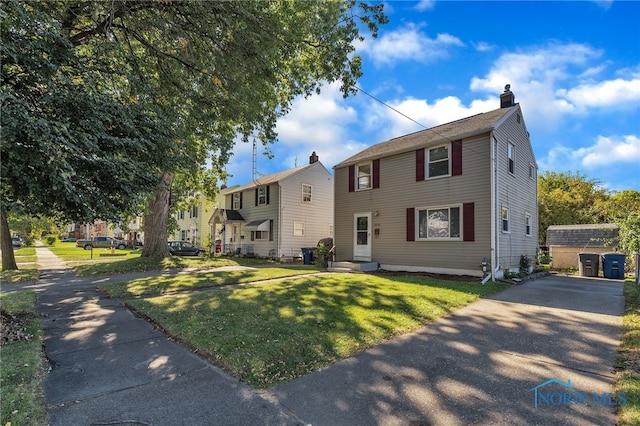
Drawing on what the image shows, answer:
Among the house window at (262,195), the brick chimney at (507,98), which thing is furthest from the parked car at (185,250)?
the brick chimney at (507,98)

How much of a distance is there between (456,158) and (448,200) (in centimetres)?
164

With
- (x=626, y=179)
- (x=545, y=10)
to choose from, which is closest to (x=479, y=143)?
(x=545, y=10)

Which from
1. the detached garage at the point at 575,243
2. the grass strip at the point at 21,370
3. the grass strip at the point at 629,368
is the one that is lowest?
the grass strip at the point at 629,368

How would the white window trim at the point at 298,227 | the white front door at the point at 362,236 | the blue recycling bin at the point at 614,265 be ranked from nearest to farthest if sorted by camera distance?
the blue recycling bin at the point at 614,265 < the white front door at the point at 362,236 < the white window trim at the point at 298,227

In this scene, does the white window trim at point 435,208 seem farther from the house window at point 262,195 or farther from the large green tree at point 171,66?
the house window at point 262,195

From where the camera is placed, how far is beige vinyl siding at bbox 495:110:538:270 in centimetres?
1230

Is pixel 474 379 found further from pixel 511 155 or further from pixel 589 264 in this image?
pixel 589 264

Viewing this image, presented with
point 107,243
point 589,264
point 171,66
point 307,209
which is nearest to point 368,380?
point 171,66

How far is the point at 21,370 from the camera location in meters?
3.71

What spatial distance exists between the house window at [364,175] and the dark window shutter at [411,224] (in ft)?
8.56

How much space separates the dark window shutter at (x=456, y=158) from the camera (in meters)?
12.4

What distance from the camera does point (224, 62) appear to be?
343 inches

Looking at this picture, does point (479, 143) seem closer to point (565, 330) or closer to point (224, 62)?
point (565, 330)

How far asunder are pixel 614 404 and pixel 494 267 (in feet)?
28.7
